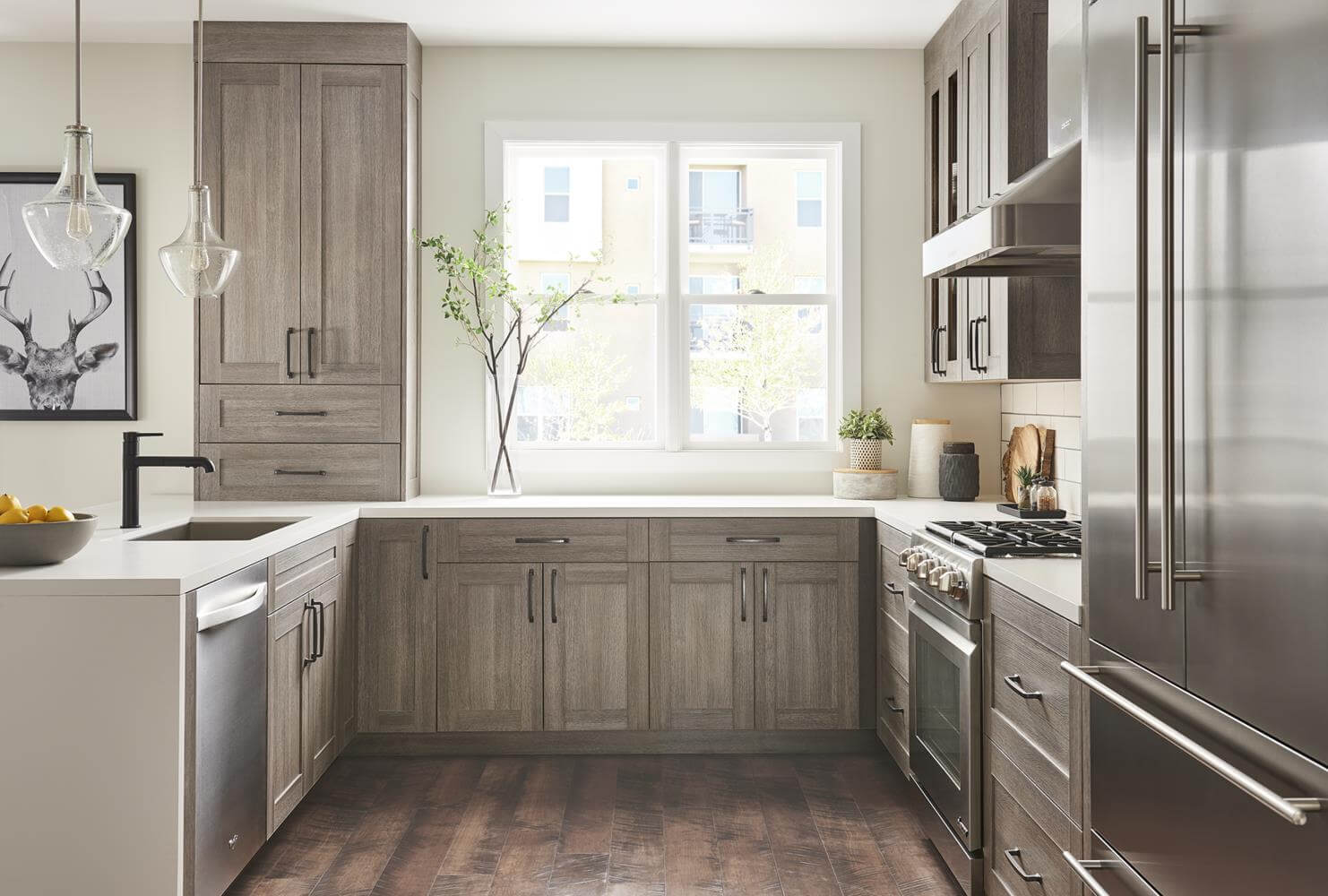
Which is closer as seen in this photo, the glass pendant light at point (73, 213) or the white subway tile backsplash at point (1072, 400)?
the glass pendant light at point (73, 213)

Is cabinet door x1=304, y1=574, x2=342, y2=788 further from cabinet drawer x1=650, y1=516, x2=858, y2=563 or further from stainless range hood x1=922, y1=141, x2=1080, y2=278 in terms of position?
stainless range hood x1=922, y1=141, x2=1080, y2=278

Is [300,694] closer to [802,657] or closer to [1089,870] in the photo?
[802,657]

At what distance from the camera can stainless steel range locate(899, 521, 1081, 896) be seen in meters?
2.46

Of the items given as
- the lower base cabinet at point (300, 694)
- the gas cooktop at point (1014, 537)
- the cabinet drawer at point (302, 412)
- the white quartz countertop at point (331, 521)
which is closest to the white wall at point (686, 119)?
the white quartz countertop at point (331, 521)

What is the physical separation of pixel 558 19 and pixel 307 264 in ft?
4.36

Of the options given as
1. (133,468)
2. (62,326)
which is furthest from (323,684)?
(62,326)

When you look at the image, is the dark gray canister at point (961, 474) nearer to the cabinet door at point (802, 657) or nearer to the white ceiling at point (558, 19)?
the cabinet door at point (802, 657)

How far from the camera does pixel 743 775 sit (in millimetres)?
3430

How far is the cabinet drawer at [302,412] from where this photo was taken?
379 cm

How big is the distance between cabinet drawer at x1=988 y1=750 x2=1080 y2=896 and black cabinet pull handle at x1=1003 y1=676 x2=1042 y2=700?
0.21m

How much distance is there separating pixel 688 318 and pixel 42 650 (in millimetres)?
2658

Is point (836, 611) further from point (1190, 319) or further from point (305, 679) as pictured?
point (1190, 319)

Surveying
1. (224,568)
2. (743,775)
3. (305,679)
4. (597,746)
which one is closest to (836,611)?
(743,775)

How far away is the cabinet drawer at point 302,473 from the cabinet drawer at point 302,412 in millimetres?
42
